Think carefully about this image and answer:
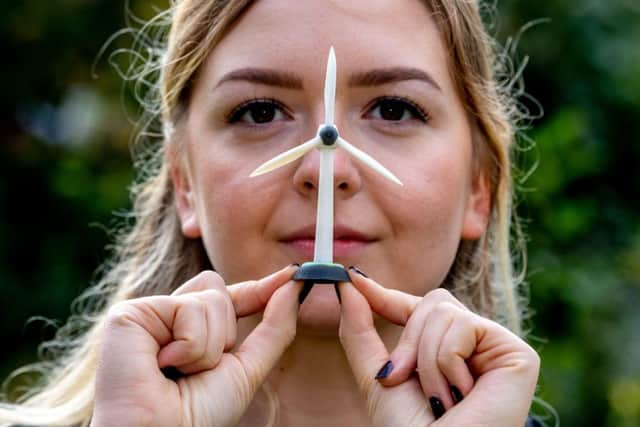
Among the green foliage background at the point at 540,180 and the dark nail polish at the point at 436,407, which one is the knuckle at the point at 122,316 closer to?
the dark nail polish at the point at 436,407

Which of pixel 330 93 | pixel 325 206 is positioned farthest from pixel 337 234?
pixel 330 93

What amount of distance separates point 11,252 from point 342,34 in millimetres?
2840

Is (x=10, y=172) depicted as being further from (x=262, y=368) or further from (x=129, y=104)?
(x=262, y=368)

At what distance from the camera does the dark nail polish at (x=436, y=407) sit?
205 cm

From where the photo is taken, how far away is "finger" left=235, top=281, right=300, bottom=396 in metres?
2.18

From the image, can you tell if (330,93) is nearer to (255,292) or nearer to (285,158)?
(285,158)

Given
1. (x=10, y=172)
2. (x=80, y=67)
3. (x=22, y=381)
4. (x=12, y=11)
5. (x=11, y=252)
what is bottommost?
(x=22, y=381)

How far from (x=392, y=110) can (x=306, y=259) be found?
0.46 m

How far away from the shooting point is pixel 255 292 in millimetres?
2205

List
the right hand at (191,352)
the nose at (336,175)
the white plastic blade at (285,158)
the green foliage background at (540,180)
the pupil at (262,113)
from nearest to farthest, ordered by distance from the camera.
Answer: the right hand at (191,352) < the white plastic blade at (285,158) < the nose at (336,175) < the pupil at (262,113) < the green foliage background at (540,180)

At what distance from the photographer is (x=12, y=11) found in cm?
480

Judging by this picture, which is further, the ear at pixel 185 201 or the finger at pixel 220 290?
the ear at pixel 185 201

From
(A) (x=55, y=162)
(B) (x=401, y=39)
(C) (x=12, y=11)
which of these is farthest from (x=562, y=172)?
(C) (x=12, y=11)

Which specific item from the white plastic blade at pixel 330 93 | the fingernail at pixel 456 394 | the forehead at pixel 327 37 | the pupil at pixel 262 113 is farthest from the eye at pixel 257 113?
the fingernail at pixel 456 394
